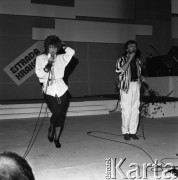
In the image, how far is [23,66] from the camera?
9852 millimetres

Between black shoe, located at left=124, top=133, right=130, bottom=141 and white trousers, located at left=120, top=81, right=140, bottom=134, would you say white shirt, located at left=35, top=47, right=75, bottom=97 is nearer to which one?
white trousers, located at left=120, top=81, right=140, bottom=134

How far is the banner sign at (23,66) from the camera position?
9742 millimetres

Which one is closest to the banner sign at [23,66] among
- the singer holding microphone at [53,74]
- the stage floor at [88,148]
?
the stage floor at [88,148]

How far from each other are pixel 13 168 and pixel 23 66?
922cm

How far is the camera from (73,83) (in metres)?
10.7

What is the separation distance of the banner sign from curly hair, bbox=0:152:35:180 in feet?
29.9

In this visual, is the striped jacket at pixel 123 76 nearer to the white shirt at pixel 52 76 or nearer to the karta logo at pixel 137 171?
the white shirt at pixel 52 76

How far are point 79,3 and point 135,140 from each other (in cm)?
694

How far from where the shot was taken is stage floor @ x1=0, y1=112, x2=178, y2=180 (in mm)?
3159

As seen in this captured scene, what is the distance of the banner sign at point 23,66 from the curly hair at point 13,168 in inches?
359

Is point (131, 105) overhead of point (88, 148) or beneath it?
overhead

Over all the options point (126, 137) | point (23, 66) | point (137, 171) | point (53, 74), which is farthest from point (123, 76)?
point (23, 66)

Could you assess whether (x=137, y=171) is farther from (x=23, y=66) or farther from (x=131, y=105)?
(x=23, y=66)

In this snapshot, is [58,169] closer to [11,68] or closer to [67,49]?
[67,49]
